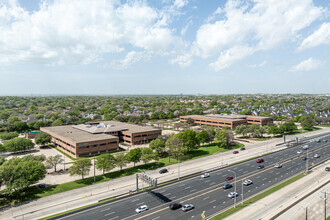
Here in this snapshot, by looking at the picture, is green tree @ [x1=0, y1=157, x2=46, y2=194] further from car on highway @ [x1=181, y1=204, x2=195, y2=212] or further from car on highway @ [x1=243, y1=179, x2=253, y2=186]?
car on highway @ [x1=243, y1=179, x2=253, y2=186]

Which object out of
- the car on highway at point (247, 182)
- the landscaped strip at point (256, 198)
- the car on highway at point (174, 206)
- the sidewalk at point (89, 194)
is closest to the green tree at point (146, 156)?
A: the sidewalk at point (89, 194)

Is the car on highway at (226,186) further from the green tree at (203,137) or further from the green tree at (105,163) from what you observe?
the green tree at (203,137)

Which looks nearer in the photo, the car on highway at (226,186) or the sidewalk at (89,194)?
the sidewalk at (89,194)

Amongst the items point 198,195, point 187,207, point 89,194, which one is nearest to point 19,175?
point 89,194

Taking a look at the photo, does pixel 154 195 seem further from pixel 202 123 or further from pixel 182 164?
pixel 202 123

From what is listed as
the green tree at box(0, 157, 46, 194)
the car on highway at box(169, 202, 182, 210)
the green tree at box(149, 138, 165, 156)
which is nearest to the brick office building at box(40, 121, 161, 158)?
the green tree at box(149, 138, 165, 156)

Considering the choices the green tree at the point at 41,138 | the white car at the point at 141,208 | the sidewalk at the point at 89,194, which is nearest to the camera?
the white car at the point at 141,208
